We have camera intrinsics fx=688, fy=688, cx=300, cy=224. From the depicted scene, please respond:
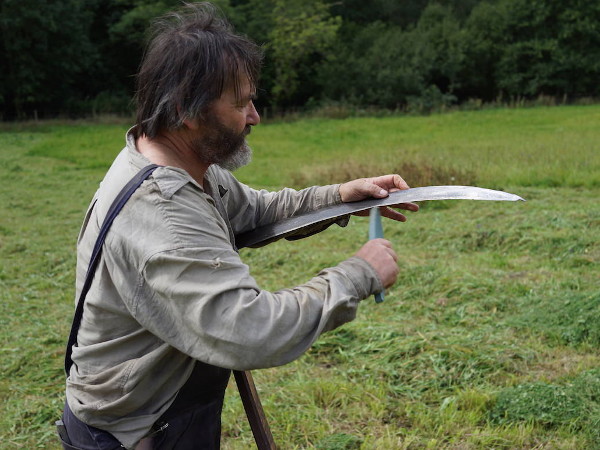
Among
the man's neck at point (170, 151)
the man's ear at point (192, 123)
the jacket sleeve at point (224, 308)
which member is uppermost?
the man's ear at point (192, 123)

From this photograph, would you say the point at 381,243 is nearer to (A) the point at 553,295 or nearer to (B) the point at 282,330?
(B) the point at 282,330

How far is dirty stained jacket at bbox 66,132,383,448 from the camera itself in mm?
1557

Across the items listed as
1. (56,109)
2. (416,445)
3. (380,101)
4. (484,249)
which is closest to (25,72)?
(56,109)

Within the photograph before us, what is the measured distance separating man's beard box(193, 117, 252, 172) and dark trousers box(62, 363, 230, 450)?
1.93ft

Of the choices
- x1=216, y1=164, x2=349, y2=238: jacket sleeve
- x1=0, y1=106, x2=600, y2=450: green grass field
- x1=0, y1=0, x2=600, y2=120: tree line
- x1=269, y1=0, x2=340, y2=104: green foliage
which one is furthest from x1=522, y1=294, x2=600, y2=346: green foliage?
x1=269, y1=0, x2=340, y2=104: green foliage

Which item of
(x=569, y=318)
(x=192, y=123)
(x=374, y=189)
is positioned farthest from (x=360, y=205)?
(x=569, y=318)

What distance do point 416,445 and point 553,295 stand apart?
7.17ft

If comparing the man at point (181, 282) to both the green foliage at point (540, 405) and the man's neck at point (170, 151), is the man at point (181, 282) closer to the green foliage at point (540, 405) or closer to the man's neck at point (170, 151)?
the man's neck at point (170, 151)

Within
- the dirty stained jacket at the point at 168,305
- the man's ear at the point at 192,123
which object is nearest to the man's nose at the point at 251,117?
the man's ear at the point at 192,123

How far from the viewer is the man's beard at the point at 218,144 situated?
1805 mm

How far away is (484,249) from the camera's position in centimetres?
675

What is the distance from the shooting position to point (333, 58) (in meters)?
38.2

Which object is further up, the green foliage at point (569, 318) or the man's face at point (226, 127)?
the man's face at point (226, 127)

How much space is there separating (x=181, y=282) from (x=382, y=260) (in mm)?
519
